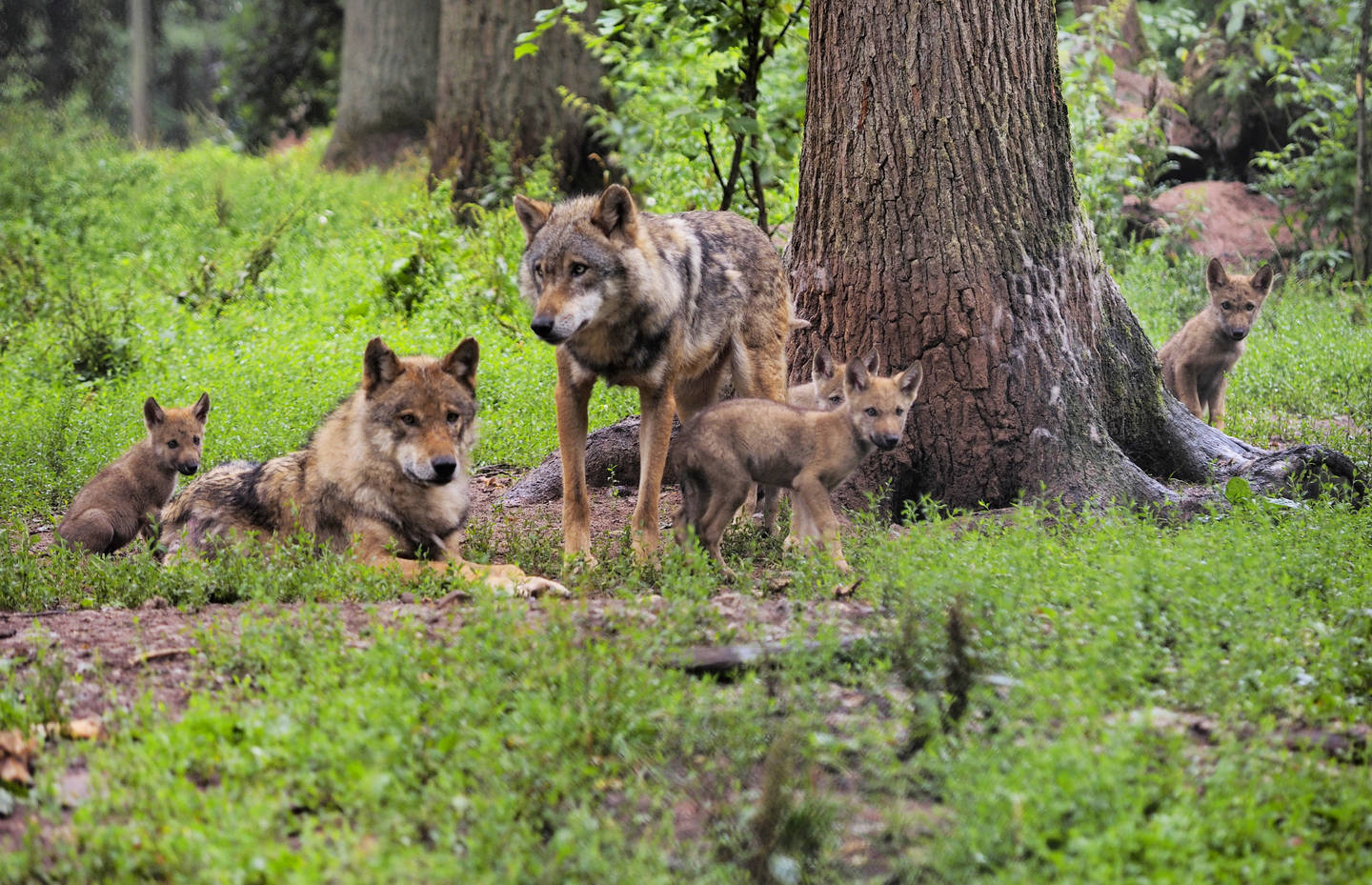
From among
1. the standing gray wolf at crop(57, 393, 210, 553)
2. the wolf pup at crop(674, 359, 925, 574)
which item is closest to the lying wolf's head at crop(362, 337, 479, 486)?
the wolf pup at crop(674, 359, 925, 574)

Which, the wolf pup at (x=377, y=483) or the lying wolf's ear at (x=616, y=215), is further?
the lying wolf's ear at (x=616, y=215)

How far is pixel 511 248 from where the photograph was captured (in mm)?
12695

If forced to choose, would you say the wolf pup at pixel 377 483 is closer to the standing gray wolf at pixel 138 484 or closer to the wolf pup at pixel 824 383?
the standing gray wolf at pixel 138 484

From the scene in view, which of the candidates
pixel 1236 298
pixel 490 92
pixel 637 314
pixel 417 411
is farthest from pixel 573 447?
pixel 490 92

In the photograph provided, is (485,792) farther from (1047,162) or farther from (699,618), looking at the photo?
(1047,162)

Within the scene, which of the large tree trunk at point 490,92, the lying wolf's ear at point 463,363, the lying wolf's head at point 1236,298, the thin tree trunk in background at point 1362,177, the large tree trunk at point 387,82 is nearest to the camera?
the lying wolf's ear at point 463,363

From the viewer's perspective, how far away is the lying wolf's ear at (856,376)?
6.09 m

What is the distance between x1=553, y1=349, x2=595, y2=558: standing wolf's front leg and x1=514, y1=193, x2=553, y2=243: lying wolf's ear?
686 mm

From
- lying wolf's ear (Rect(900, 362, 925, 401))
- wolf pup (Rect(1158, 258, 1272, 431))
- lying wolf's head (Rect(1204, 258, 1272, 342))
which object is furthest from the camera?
lying wolf's head (Rect(1204, 258, 1272, 342))

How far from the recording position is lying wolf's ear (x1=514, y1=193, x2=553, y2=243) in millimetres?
6480

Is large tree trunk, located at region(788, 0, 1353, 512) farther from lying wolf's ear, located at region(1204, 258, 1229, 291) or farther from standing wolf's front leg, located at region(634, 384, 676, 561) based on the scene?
lying wolf's ear, located at region(1204, 258, 1229, 291)

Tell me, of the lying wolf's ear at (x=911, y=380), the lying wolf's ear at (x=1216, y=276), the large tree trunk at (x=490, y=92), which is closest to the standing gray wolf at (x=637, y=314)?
the lying wolf's ear at (x=911, y=380)

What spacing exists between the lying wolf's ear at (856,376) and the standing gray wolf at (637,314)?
1023 millimetres

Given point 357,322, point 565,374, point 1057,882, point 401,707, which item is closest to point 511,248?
point 357,322
